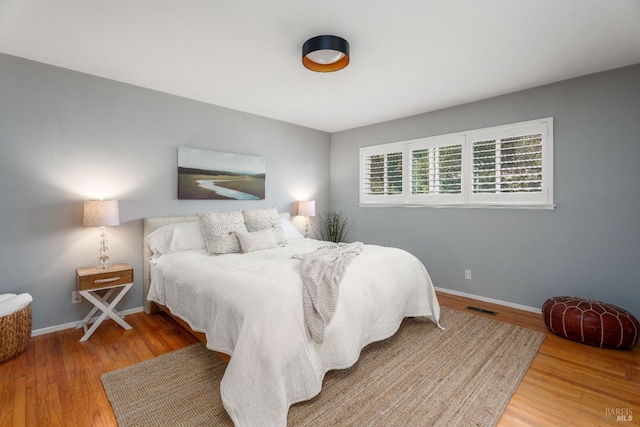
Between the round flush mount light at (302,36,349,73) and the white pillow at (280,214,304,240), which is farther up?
the round flush mount light at (302,36,349,73)

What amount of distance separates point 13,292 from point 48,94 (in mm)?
1831

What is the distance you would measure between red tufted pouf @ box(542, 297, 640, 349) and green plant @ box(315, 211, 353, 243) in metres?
3.07

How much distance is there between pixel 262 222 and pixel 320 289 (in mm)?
1769

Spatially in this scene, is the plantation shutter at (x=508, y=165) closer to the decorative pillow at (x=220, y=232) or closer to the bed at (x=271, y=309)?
the bed at (x=271, y=309)

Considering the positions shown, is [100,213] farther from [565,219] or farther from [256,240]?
[565,219]

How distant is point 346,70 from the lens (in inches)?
114

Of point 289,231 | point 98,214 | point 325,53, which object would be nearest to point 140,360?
point 98,214

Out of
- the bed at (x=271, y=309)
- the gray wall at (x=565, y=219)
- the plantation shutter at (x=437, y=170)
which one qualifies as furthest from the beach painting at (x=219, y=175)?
the gray wall at (x=565, y=219)

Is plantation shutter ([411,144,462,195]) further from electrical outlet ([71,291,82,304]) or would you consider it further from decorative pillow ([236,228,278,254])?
electrical outlet ([71,291,82,304])

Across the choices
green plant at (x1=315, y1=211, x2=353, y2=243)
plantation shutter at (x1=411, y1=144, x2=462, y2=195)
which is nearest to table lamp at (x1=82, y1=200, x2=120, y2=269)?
green plant at (x1=315, y1=211, x2=353, y2=243)

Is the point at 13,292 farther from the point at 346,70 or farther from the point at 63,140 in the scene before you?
the point at 346,70

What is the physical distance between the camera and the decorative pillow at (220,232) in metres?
3.08

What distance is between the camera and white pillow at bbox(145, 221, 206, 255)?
3.14 m

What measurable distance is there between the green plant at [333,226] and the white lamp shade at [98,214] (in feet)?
10.4
